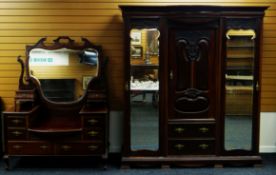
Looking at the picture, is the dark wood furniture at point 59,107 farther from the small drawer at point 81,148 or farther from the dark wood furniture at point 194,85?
the dark wood furniture at point 194,85

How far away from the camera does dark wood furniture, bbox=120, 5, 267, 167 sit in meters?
4.12

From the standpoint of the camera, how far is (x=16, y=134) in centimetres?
413

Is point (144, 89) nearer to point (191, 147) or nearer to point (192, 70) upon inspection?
point (192, 70)

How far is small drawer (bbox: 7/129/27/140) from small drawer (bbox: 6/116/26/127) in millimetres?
70

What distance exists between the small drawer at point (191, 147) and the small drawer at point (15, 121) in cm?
170

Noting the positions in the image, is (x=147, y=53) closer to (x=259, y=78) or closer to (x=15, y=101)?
(x=259, y=78)

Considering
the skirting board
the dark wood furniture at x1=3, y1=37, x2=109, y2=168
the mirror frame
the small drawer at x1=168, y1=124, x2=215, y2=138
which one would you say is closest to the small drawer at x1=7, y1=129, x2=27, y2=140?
the dark wood furniture at x1=3, y1=37, x2=109, y2=168

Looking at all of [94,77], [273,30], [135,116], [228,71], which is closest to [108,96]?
[94,77]

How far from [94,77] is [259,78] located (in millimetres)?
1969

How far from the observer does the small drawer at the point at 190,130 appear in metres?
4.26

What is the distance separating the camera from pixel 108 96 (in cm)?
476

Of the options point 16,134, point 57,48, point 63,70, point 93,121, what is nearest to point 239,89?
point 93,121

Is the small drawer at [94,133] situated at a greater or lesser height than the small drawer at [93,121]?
lesser

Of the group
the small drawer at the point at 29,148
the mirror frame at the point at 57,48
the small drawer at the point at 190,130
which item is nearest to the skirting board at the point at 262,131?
the mirror frame at the point at 57,48
